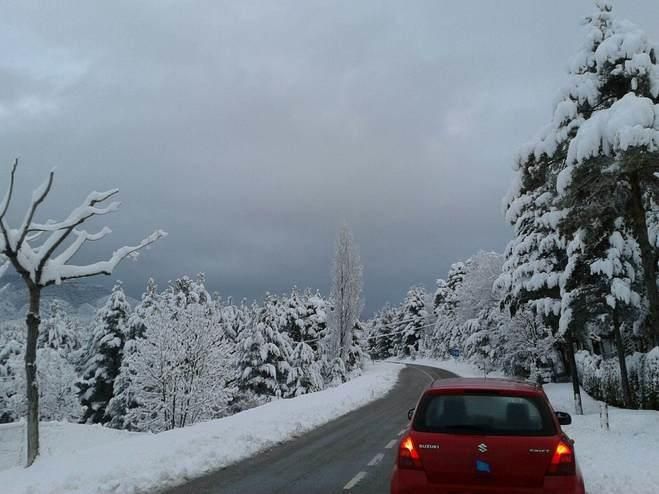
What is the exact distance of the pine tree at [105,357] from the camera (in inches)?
1672

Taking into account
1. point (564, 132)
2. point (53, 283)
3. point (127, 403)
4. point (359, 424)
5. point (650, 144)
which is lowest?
point (127, 403)

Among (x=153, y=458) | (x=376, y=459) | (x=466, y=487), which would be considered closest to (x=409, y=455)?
(x=466, y=487)

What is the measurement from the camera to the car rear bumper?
4848mm

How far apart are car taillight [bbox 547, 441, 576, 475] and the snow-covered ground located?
3.33 meters

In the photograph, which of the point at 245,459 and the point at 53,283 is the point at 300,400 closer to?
the point at 245,459

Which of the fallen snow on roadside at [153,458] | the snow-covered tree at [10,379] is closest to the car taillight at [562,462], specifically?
the fallen snow on roadside at [153,458]

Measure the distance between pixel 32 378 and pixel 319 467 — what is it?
5756 mm

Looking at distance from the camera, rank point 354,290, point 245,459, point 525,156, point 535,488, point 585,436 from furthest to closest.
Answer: point 354,290 < point 525,156 < point 585,436 < point 245,459 < point 535,488

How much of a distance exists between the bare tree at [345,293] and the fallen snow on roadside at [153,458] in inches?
1192

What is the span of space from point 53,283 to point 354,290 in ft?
122

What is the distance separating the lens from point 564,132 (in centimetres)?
1423

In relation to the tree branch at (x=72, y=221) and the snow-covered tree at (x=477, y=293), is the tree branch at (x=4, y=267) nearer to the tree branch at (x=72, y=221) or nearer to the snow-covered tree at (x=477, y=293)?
the tree branch at (x=72, y=221)

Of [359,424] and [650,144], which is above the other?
[650,144]

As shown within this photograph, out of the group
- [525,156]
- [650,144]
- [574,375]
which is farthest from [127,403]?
[650,144]
